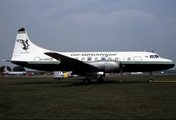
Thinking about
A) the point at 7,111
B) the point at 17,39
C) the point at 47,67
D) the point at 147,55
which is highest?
the point at 17,39

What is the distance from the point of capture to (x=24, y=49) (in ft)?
78.5

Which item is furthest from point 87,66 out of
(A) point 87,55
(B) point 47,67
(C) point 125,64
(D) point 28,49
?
(D) point 28,49

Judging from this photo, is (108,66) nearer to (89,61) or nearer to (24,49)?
(89,61)

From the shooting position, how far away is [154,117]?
225 inches

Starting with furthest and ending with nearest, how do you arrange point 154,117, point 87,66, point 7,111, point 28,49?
point 28,49, point 87,66, point 7,111, point 154,117

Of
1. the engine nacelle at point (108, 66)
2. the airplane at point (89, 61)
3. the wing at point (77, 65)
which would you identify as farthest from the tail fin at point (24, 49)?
the engine nacelle at point (108, 66)

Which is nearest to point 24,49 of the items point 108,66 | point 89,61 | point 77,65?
point 77,65

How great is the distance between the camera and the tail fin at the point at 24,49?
76.3 feet

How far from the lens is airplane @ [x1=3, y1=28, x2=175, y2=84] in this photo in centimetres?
1966

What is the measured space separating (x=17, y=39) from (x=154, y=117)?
900 inches

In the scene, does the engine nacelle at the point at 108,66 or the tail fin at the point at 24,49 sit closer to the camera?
the engine nacelle at the point at 108,66

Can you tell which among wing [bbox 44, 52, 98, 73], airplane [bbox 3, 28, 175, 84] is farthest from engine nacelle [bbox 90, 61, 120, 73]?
wing [bbox 44, 52, 98, 73]

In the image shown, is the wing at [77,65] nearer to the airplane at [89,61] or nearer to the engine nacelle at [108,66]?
the airplane at [89,61]

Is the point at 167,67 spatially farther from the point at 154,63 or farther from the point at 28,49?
the point at 28,49
